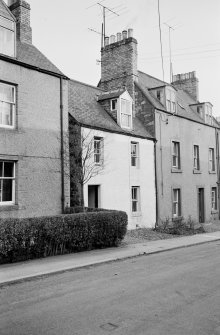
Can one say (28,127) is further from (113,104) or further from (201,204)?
(201,204)

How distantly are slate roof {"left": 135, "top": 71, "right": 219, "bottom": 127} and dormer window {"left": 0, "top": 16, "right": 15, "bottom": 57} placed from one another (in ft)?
34.1

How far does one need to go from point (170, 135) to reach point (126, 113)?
14.8 ft

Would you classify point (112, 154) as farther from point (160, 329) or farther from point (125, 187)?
point (160, 329)

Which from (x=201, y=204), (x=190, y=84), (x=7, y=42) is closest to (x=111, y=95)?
(x=7, y=42)

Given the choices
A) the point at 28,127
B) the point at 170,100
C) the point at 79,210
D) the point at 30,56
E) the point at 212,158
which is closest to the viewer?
the point at 28,127

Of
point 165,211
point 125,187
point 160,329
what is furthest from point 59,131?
point 160,329

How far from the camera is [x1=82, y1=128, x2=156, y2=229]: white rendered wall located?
1855 cm

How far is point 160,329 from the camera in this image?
524 centimetres

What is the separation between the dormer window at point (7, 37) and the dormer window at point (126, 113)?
25.8 feet

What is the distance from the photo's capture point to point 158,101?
24797 millimetres

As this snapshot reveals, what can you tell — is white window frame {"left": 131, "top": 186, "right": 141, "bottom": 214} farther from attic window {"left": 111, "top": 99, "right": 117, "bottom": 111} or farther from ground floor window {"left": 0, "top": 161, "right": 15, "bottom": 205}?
ground floor window {"left": 0, "top": 161, "right": 15, "bottom": 205}

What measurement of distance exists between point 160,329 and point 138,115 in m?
19.2

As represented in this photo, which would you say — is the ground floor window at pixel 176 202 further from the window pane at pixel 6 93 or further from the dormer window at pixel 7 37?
the dormer window at pixel 7 37

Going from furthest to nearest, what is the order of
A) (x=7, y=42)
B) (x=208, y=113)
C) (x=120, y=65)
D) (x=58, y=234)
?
(x=208, y=113) < (x=120, y=65) < (x=7, y=42) < (x=58, y=234)
